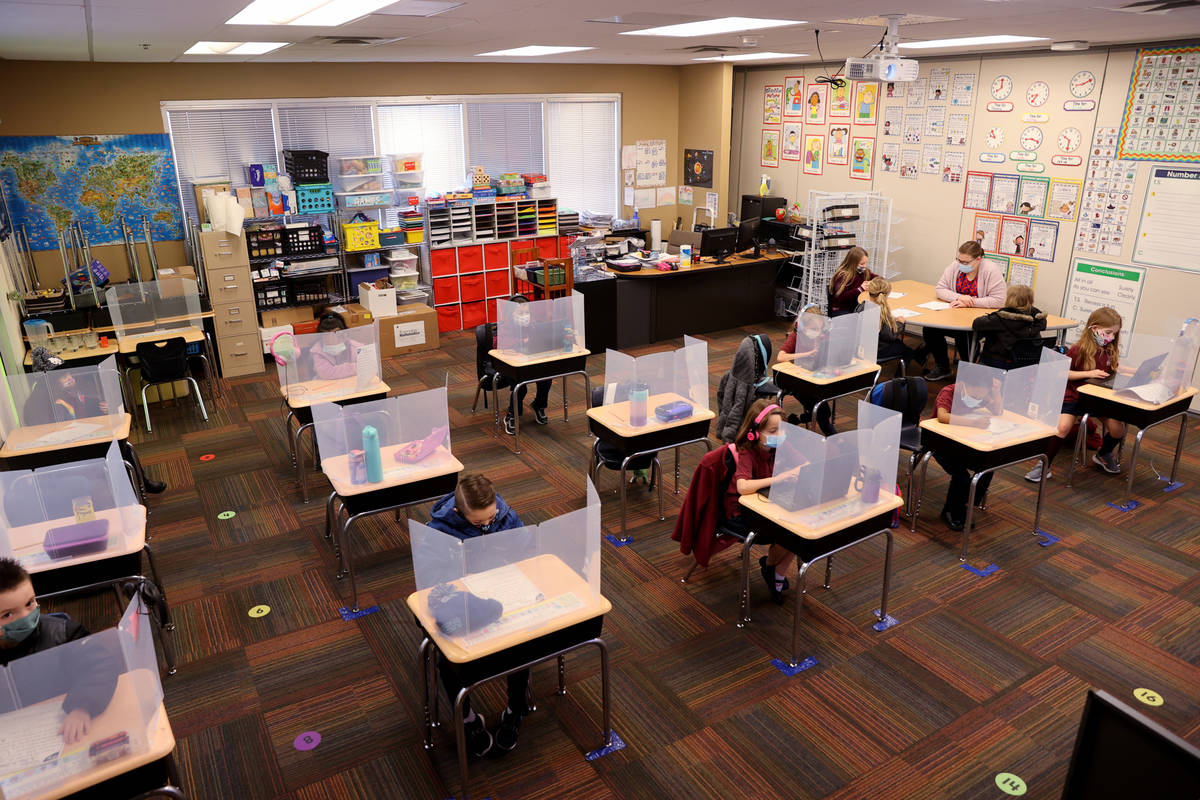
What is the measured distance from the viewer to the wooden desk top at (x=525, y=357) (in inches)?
245

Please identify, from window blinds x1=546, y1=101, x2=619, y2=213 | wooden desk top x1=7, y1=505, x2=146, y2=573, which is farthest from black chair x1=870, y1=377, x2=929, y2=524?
window blinds x1=546, y1=101, x2=619, y2=213

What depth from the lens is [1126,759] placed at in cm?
147

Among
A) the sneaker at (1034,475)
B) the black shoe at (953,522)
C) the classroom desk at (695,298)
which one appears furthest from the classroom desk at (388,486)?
the classroom desk at (695,298)

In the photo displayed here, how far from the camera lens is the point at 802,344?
6.31 meters

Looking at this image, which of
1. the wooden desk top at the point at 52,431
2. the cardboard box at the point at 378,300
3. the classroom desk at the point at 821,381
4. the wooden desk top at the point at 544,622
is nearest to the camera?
the wooden desk top at the point at 544,622

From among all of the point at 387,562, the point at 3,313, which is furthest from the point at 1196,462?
the point at 3,313

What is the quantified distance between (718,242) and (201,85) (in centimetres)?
566

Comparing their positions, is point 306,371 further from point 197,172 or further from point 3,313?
point 197,172

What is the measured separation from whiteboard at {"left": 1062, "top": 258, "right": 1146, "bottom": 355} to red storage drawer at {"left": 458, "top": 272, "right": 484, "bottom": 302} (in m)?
6.28

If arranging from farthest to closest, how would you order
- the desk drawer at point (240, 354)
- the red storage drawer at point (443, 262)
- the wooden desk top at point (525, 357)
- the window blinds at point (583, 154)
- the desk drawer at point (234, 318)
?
the window blinds at point (583, 154) → the red storage drawer at point (443, 262) → the desk drawer at point (240, 354) → the desk drawer at point (234, 318) → the wooden desk top at point (525, 357)

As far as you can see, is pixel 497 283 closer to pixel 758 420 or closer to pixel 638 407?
pixel 638 407

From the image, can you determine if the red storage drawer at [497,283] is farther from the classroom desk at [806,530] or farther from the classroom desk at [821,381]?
the classroom desk at [806,530]

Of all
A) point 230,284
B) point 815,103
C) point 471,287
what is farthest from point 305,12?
point 815,103

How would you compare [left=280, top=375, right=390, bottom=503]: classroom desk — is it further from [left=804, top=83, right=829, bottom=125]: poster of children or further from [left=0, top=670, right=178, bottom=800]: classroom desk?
[left=804, top=83, right=829, bottom=125]: poster of children
